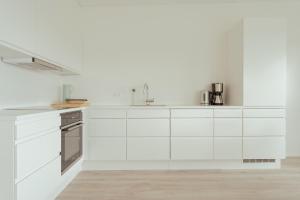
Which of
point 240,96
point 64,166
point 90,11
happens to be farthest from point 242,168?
point 90,11

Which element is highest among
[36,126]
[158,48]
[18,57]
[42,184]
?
[158,48]

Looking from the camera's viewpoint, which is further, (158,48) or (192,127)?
(158,48)

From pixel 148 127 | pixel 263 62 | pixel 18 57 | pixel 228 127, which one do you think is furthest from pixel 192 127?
pixel 18 57

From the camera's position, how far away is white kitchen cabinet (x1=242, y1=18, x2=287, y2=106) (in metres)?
3.74

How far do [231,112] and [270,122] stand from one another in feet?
1.79

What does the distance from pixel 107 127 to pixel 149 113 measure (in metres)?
0.59

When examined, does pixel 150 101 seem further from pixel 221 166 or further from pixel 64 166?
pixel 64 166

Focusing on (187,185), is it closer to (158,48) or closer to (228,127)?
(228,127)

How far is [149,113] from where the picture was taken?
12.1 ft

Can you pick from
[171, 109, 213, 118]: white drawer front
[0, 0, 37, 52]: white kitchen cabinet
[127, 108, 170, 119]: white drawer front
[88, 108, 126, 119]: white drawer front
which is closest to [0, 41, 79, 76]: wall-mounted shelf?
[0, 0, 37, 52]: white kitchen cabinet

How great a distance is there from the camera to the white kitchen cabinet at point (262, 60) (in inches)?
147

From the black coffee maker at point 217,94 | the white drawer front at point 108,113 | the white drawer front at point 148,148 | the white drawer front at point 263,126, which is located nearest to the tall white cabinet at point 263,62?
the white drawer front at point 263,126

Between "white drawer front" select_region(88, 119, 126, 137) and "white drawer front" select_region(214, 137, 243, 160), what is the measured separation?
4.16ft

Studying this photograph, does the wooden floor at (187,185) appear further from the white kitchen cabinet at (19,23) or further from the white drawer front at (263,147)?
the white kitchen cabinet at (19,23)
